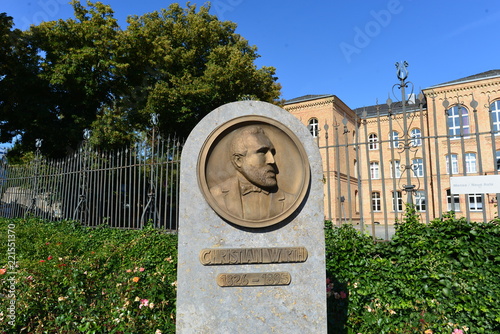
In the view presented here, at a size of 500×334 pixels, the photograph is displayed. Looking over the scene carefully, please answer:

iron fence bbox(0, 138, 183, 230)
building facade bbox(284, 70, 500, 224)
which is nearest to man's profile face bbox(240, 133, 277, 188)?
iron fence bbox(0, 138, 183, 230)

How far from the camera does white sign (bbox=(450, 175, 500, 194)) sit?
176 inches

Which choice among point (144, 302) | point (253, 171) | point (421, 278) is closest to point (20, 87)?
point (144, 302)

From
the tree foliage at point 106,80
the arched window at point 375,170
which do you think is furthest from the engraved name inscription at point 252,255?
the arched window at point 375,170

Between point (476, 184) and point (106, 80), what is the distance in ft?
48.0

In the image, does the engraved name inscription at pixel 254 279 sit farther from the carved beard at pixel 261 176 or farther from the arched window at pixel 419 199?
the arched window at pixel 419 199

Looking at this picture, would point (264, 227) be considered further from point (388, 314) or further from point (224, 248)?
point (388, 314)

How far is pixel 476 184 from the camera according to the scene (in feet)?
15.1

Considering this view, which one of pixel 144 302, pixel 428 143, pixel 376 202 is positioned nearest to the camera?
pixel 144 302

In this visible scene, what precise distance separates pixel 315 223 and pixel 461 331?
1930 mm

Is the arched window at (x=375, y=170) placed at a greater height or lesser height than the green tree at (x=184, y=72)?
lesser

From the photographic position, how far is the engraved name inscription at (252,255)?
9.23 ft

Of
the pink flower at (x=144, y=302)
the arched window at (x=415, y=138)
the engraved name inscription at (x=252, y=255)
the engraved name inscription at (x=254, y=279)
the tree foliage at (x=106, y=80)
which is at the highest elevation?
the tree foliage at (x=106, y=80)

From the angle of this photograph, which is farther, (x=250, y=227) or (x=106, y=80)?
(x=106, y=80)

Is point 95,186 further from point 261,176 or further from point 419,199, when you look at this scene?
point 419,199
